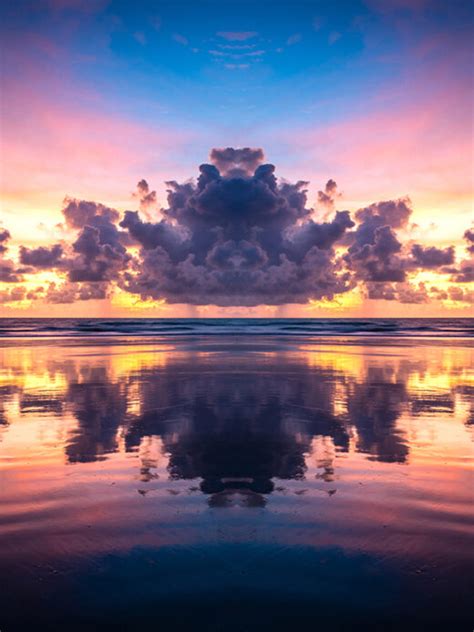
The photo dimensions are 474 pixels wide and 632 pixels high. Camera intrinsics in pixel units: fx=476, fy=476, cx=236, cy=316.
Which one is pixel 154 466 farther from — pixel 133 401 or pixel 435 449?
pixel 133 401

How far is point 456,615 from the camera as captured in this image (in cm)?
397

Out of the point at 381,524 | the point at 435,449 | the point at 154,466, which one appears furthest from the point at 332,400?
the point at 381,524

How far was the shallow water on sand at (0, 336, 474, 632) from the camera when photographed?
409cm

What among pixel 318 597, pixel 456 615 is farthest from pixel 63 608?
pixel 456 615

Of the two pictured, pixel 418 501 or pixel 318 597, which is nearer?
pixel 318 597

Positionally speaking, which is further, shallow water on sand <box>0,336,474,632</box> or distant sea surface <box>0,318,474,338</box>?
distant sea surface <box>0,318,474,338</box>

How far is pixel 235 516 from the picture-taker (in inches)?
231

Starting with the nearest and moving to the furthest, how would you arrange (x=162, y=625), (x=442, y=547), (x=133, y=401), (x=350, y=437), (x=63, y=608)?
(x=162, y=625)
(x=63, y=608)
(x=442, y=547)
(x=350, y=437)
(x=133, y=401)

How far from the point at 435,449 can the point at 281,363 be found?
679 inches

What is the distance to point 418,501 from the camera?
644 cm

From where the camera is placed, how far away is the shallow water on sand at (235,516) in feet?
13.4

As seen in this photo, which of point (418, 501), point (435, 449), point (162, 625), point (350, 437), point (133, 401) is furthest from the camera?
point (133, 401)

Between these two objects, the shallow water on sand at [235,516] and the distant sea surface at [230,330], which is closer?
the shallow water on sand at [235,516]

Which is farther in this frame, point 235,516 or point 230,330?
point 230,330
